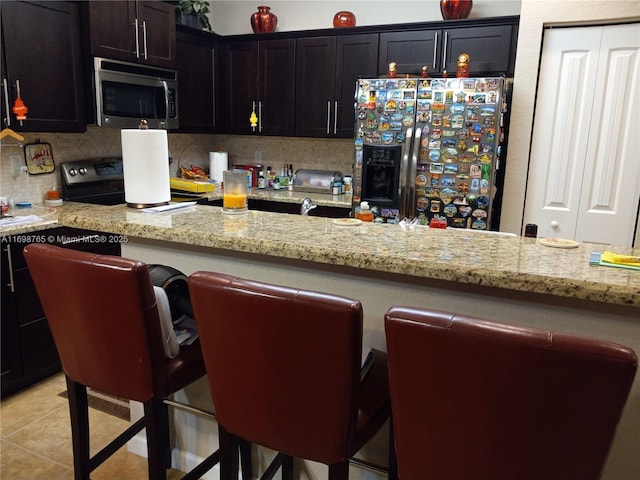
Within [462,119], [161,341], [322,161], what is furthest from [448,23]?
[161,341]

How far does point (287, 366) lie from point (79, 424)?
3.17 feet

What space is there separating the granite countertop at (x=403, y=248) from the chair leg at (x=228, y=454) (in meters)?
0.51

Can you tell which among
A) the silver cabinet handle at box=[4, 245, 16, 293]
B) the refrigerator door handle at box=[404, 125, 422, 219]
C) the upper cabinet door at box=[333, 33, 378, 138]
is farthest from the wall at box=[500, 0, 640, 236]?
the silver cabinet handle at box=[4, 245, 16, 293]

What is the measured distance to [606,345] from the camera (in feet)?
2.60

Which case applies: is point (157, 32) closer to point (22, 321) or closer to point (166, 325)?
point (22, 321)

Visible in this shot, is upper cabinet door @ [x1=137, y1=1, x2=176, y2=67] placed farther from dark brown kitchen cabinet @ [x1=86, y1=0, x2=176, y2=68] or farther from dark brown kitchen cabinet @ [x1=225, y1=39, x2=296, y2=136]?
dark brown kitchen cabinet @ [x1=225, y1=39, x2=296, y2=136]

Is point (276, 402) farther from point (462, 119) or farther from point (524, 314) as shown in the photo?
point (462, 119)

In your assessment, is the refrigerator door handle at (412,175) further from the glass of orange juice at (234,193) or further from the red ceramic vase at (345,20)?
the glass of orange juice at (234,193)

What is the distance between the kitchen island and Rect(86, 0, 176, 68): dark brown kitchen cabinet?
182cm

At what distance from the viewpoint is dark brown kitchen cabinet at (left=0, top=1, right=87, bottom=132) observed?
268 cm

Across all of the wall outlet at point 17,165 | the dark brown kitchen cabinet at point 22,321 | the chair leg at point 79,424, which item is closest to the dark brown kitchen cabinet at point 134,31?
the wall outlet at point 17,165

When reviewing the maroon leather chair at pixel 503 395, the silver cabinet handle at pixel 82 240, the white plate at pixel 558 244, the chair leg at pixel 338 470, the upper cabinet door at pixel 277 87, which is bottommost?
the chair leg at pixel 338 470

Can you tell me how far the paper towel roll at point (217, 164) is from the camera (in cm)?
447

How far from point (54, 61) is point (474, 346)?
3.06m
